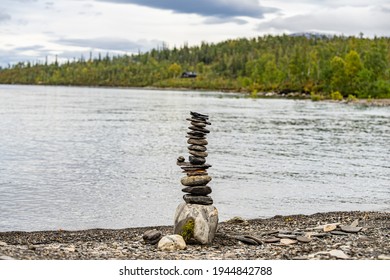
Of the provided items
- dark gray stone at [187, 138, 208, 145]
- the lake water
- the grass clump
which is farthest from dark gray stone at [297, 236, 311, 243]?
the lake water

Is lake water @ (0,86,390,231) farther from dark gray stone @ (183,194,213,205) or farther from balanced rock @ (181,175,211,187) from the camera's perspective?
dark gray stone @ (183,194,213,205)

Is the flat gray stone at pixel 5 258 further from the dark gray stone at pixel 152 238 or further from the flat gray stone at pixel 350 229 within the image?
the flat gray stone at pixel 350 229

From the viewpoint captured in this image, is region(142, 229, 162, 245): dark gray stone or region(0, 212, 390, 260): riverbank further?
region(142, 229, 162, 245): dark gray stone

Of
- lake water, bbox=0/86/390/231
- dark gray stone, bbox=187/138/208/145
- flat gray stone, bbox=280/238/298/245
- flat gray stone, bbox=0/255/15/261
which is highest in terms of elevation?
dark gray stone, bbox=187/138/208/145

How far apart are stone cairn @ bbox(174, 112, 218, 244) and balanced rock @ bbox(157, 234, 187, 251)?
73 cm

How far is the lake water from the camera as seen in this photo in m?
31.4

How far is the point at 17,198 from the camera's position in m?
33.7

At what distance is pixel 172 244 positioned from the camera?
63.5 feet

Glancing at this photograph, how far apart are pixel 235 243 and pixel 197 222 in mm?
1541

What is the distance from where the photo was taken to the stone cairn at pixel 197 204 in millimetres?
20234

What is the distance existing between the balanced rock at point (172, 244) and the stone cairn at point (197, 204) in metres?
0.73

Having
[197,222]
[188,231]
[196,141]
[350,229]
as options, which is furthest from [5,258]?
[350,229]

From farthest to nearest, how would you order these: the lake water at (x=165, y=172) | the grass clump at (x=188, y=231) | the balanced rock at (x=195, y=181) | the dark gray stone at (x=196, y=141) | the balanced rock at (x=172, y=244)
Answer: the lake water at (x=165, y=172) → the dark gray stone at (x=196, y=141) → the balanced rock at (x=195, y=181) → the grass clump at (x=188, y=231) → the balanced rock at (x=172, y=244)

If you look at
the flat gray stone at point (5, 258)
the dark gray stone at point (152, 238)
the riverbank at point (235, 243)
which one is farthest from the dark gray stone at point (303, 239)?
the flat gray stone at point (5, 258)
